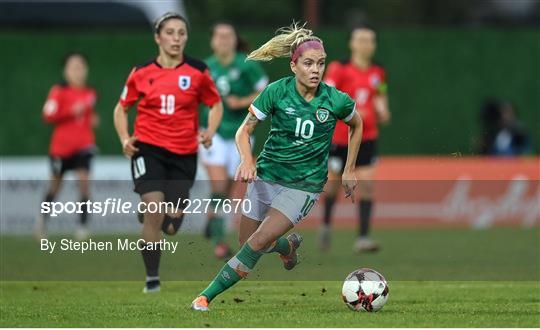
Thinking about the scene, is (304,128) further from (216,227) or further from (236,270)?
(216,227)

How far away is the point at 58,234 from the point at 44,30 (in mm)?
6134

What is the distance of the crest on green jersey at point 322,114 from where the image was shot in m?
10.1

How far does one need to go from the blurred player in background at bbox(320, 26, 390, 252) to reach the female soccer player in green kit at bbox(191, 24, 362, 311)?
20.7 feet

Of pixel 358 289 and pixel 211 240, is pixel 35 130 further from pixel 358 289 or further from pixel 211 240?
pixel 358 289

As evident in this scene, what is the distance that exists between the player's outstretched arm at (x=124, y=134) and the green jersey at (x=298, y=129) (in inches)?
77.9

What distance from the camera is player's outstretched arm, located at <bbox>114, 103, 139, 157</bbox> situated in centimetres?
1193

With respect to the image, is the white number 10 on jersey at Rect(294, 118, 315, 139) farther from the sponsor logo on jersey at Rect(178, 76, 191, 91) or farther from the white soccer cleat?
the sponsor logo on jersey at Rect(178, 76, 191, 91)

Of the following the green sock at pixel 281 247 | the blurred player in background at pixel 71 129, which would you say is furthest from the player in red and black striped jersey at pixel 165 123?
the blurred player in background at pixel 71 129

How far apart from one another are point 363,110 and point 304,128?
6707 millimetres

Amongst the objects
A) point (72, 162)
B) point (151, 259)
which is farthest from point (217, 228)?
point (72, 162)

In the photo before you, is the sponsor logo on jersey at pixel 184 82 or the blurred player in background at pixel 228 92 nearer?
the sponsor logo on jersey at pixel 184 82

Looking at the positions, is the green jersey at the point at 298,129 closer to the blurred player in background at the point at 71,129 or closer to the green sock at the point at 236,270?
the green sock at the point at 236,270

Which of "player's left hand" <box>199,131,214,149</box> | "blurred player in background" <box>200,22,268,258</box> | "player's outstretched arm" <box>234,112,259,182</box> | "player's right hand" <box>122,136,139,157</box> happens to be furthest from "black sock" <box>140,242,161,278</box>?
"blurred player in background" <box>200,22,268,258</box>

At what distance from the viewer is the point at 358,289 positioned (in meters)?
10.1
